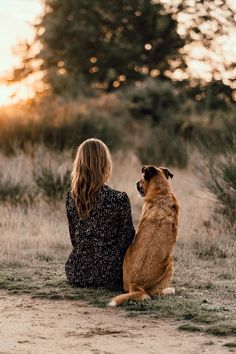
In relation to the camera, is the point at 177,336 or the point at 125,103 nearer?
the point at 177,336

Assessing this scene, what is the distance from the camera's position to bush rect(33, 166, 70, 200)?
13.3 m

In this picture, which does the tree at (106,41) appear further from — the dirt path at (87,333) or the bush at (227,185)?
the dirt path at (87,333)

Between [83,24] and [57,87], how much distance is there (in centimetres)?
408

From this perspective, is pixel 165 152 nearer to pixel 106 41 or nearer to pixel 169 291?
pixel 169 291

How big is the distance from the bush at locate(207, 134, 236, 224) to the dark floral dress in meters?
4.42

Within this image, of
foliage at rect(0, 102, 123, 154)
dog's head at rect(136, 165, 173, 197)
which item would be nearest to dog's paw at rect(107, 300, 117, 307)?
dog's head at rect(136, 165, 173, 197)

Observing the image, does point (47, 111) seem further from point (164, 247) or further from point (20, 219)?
point (164, 247)

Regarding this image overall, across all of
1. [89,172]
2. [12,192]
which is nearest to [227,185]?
[12,192]

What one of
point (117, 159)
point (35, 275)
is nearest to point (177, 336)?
point (35, 275)

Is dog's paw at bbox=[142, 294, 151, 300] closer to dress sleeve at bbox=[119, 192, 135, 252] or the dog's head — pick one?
dress sleeve at bbox=[119, 192, 135, 252]

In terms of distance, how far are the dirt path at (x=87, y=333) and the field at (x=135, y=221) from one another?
0.11 metres

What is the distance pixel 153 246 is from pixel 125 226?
0.43m

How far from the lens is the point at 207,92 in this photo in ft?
111

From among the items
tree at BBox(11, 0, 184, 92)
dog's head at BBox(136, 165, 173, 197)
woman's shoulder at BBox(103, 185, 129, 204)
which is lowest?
woman's shoulder at BBox(103, 185, 129, 204)
